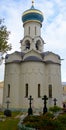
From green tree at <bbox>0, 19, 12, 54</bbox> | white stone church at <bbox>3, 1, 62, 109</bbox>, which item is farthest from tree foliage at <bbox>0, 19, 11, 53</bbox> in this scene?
white stone church at <bbox>3, 1, 62, 109</bbox>

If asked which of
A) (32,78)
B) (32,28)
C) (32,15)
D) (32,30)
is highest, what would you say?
(32,15)

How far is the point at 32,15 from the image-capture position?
36.3 metres

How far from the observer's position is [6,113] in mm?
23203

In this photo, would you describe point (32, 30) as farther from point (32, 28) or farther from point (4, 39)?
point (4, 39)

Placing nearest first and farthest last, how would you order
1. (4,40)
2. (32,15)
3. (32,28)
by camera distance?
(4,40) → (32,15) → (32,28)

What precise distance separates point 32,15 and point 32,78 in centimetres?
1089

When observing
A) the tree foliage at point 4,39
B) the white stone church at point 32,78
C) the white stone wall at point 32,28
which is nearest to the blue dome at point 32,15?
the white stone wall at point 32,28

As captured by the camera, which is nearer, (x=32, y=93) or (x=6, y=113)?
(x=6, y=113)

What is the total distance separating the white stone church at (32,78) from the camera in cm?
3067

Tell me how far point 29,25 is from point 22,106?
13237 mm

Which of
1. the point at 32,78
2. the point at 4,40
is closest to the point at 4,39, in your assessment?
the point at 4,40

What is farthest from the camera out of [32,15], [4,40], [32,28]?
[32,28]

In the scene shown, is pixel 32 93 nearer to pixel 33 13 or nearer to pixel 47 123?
pixel 33 13

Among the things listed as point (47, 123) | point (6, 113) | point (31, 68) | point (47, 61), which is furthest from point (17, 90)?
point (47, 123)
